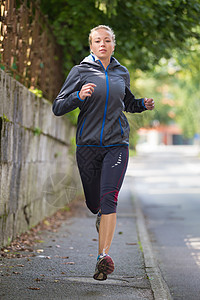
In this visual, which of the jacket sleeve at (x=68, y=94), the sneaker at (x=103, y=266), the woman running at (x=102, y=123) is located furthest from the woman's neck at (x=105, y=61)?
the sneaker at (x=103, y=266)

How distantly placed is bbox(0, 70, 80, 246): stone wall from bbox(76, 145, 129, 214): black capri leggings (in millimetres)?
1302

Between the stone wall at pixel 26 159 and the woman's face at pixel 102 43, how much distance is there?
1179 mm

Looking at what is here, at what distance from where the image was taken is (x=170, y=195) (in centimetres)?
1619

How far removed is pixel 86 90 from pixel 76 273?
175 centimetres

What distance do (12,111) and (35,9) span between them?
8.09 feet

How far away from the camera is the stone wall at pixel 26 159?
5941mm

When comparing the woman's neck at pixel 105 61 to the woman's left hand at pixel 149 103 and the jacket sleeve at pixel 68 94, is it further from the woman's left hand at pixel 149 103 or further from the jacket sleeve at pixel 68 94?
the woman's left hand at pixel 149 103

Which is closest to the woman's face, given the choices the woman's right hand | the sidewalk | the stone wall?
the woman's right hand

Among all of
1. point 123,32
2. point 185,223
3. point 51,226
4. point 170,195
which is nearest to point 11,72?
point 51,226

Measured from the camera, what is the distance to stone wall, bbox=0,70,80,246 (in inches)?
234

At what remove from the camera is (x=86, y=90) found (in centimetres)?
430

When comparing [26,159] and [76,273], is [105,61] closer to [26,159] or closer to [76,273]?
[76,273]

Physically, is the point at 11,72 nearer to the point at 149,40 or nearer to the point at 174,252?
the point at 174,252

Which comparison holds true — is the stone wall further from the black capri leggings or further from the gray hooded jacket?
the black capri leggings
